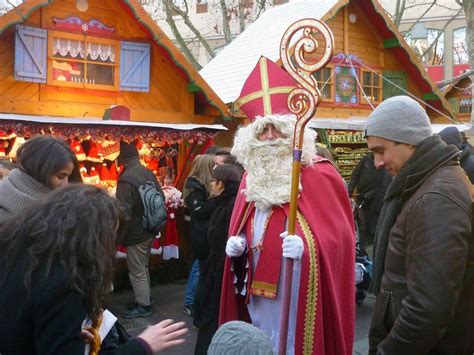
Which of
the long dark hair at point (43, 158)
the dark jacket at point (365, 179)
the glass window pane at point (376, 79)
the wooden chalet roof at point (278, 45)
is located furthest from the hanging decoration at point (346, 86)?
→ the long dark hair at point (43, 158)

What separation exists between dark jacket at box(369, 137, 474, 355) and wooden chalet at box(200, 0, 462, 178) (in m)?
7.95

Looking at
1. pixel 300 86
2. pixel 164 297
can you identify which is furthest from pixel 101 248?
pixel 164 297

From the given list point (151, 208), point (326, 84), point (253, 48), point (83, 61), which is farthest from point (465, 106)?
point (151, 208)

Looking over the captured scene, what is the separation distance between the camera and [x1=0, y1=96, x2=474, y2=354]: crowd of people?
1.79 m

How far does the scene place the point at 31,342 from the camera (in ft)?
5.90

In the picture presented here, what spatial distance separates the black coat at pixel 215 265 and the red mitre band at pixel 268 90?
81cm

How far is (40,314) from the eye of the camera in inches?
68.1

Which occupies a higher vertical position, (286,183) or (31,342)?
(286,183)

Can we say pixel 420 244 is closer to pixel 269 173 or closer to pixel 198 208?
pixel 269 173

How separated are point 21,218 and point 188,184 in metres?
3.70

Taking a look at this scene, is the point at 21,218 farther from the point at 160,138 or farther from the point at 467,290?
the point at 160,138

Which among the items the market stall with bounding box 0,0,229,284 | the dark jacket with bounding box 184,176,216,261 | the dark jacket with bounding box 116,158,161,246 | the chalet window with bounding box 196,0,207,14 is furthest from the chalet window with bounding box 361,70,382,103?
the chalet window with bounding box 196,0,207,14

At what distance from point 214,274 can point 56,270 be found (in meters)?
2.33

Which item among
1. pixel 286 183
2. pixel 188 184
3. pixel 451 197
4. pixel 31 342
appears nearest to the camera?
pixel 31 342
